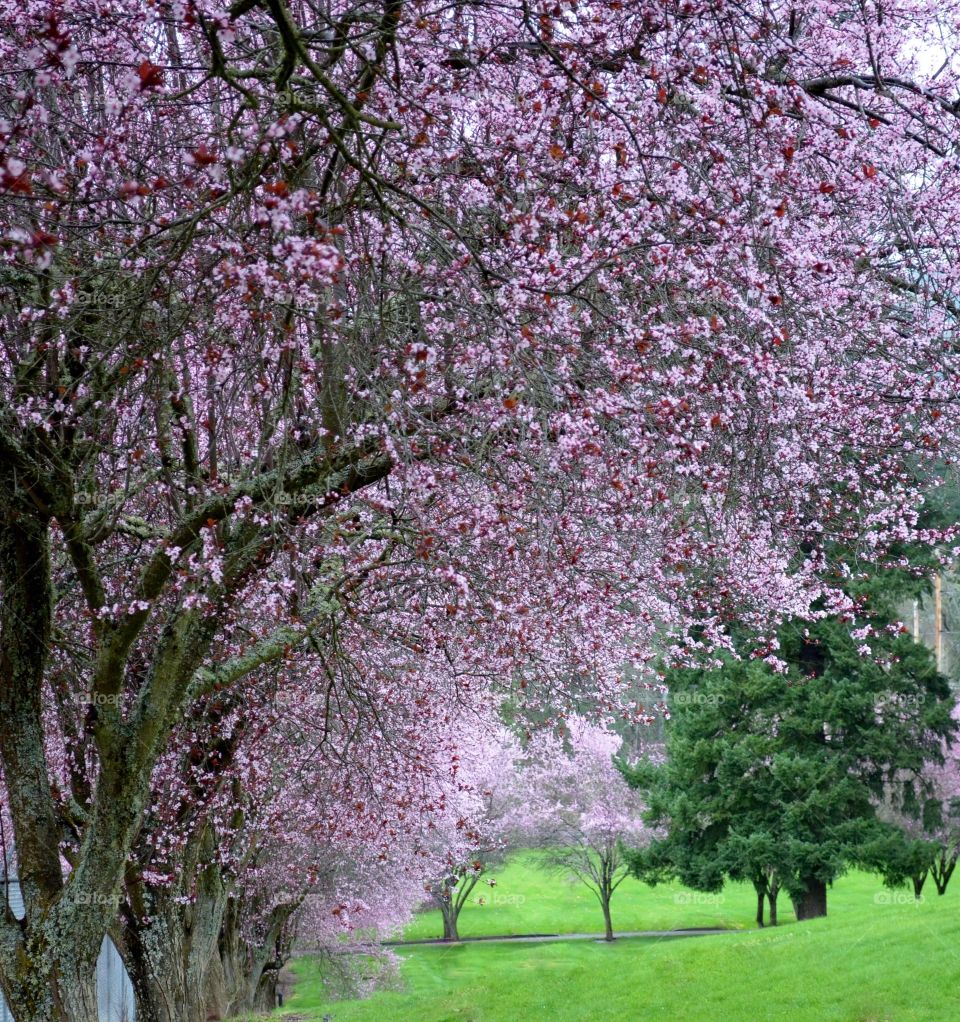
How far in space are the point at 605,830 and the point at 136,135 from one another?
30016 mm

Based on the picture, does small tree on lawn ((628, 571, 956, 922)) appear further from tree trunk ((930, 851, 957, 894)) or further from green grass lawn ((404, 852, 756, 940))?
green grass lawn ((404, 852, 756, 940))

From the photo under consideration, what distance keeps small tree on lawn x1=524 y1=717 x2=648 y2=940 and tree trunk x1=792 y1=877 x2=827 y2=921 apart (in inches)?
435

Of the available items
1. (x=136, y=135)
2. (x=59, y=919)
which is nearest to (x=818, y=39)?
(x=136, y=135)

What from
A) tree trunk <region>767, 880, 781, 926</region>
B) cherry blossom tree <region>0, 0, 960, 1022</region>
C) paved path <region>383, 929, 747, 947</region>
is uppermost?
cherry blossom tree <region>0, 0, 960, 1022</region>

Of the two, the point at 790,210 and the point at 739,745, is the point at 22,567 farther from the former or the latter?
the point at 739,745

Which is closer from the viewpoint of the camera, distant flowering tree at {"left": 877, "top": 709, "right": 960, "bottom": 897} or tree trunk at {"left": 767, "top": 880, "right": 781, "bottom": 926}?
distant flowering tree at {"left": 877, "top": 709, "right": 960, "bottom": 897}

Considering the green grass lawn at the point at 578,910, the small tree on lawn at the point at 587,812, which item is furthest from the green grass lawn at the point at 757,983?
the green grass lawn at the point at 578,910

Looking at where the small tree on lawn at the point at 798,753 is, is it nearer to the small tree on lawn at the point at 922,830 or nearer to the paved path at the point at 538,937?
the small tree on lawn at the point at 922,830

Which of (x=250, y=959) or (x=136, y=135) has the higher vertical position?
(x=136, y=135)

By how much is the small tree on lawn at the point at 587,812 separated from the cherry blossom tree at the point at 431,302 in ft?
85.5

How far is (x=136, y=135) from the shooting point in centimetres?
629

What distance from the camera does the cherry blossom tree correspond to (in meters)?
4.82

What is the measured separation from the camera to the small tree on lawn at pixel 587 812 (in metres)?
33.6

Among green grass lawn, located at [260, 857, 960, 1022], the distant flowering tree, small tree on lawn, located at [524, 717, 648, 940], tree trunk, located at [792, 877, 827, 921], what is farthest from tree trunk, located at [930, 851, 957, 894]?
small tree on lawn, located at [524, 717, 648, 940]
